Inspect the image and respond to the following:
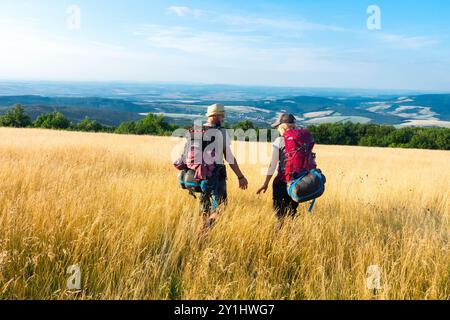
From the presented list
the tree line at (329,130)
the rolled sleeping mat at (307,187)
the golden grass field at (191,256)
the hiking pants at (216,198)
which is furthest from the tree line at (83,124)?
the rolled sleeping mat at (307,187)

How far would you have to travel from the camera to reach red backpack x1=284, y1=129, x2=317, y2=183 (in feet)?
15.2

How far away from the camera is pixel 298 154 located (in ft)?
15.2

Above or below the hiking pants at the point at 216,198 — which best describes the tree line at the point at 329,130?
below

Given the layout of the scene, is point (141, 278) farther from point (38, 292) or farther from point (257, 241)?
point (257, 241)

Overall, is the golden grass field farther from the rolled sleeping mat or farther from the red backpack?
the red backpack

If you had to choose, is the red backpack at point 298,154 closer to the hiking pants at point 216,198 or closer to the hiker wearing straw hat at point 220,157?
the hiker wearing straw hat at point 220,157

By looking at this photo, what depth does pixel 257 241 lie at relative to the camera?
4.17 meters

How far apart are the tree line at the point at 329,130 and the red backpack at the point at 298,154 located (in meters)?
74.1

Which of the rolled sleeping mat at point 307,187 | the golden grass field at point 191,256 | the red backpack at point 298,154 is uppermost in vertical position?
the red backpack at point 298,154

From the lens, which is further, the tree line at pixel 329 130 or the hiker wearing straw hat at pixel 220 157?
the tree line at pixel 329 130

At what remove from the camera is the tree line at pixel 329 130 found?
78.1m

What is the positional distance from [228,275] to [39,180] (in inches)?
174

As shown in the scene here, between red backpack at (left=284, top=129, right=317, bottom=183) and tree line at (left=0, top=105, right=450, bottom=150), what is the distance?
7413 cm

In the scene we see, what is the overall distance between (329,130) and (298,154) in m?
84.5
